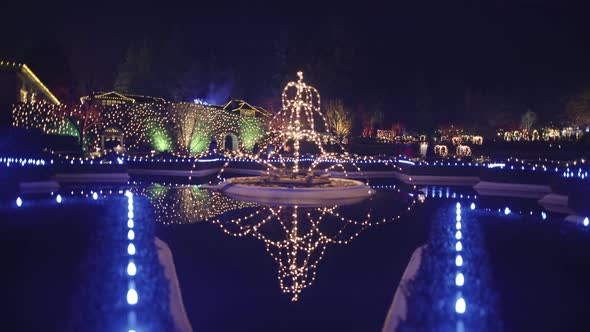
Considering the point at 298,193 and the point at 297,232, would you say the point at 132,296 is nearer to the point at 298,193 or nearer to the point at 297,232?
the point at 297,232

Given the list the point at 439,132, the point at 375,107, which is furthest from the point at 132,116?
the point at 439,132

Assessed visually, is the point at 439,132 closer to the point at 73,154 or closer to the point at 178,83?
the point at 178,83

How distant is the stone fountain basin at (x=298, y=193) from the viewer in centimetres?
1294

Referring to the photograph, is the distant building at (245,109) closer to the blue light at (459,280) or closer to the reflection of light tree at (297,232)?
the reflection of light tree at (297,232)

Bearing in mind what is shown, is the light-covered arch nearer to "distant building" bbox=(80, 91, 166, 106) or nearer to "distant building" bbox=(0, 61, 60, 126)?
"distant building" bbox=(80, 91, 166, 106)

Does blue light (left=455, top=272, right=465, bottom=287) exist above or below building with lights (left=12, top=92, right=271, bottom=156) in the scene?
below

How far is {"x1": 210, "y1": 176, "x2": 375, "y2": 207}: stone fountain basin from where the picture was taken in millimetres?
12938

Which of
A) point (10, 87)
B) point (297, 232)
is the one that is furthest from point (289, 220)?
point (10, 87)

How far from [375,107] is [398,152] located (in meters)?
12.3

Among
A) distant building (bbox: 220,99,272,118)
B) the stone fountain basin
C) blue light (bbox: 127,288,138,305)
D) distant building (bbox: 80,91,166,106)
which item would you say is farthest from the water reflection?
distant building (bbox: 220,99,272,118)

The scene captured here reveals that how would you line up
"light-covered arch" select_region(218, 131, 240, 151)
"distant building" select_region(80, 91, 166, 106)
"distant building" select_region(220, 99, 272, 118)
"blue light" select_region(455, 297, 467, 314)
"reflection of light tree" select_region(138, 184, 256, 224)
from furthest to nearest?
"distant building" select_region(220, 99, 272, 118) → "light-covered arch" select_region(218, 131, 240, 151) → "distant building" select_region(80, 91, 166, 106) → "reflection of light tree" select_region(138, 184, 256, 224) → "blue light" select_region(455, 297, 467, 314)

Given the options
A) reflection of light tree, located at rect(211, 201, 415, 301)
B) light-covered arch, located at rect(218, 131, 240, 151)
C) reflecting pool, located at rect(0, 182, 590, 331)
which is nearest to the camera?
reflecting pool, located at rect(0, 182, 590, 331)

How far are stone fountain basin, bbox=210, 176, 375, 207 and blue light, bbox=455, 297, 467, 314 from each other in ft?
24.1

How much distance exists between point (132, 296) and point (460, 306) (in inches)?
128
